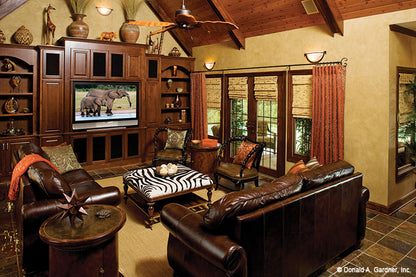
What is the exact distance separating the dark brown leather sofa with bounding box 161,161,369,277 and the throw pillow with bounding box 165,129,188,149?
370 centimetres

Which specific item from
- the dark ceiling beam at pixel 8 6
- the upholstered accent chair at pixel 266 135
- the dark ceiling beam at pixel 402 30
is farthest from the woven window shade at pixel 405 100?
the dark ceiling beam at pixel 8 6

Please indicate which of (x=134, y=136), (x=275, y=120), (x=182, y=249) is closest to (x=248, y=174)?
(x=275, y=120)

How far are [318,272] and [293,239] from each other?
70cm

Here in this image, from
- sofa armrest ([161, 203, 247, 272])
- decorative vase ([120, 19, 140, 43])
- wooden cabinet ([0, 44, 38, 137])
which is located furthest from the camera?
decorative vase ([120, 19, 140, 43])

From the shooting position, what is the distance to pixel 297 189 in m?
2.59

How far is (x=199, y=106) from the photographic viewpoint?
24.5ft

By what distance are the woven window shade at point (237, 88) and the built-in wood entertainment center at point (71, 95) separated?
1.68 m

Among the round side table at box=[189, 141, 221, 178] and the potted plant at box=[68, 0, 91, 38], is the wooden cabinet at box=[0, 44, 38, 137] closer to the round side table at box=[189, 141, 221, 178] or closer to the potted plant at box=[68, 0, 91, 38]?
the potted plant at box=[68, 0, 91, 38]

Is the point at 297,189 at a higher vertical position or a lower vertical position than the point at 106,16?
lower

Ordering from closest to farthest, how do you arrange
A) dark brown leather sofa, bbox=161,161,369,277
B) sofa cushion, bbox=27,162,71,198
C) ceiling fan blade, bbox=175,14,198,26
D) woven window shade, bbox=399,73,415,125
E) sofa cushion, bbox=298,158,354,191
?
dark brown leather sofa, bbox=161,161,369,277 < sofa cushion, bbox=298,158,354,191 < sofa cushion, bbox=27,162,71,198 < ceiling fan blade, bbox=175,14,198,26 < woven window shade, bbox=399,73,415,125

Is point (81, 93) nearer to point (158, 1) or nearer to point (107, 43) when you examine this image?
point (107, 43)

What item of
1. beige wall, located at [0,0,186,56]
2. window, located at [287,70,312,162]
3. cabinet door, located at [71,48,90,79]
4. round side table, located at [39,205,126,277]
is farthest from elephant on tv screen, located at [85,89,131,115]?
round side table, located at [39,205,126,277]

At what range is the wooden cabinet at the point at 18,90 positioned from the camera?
18.1 ft

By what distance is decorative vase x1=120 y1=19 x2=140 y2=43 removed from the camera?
669cm
